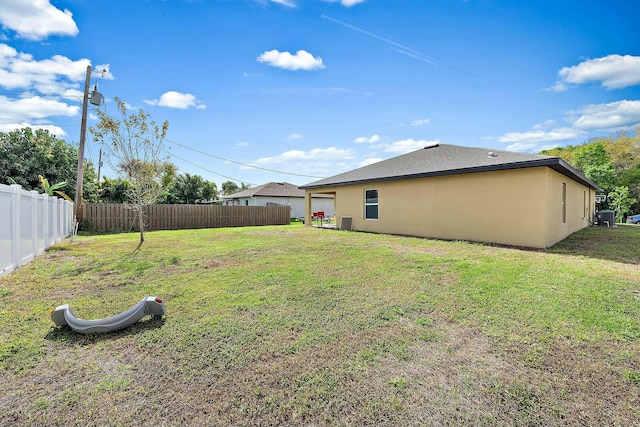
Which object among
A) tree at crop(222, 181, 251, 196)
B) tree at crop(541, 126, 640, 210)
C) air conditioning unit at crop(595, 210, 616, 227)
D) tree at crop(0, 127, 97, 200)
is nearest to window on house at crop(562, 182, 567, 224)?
air conditioning unit at crop(595, 210, 616, 227)

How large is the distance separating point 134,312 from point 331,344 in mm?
2268

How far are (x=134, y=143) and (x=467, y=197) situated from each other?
12.2 metres

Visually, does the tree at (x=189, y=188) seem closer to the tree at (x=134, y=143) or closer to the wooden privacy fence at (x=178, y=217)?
the wooden privacy fence at (x=178, y=217)

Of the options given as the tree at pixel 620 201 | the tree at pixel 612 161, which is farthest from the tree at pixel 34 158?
the tree at pixel 620 201

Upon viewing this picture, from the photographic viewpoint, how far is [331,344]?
297 cm

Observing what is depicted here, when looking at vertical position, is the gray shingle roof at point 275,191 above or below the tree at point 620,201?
above

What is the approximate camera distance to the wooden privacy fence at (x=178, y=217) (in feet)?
50.3

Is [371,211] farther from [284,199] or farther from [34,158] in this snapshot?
[34,158]

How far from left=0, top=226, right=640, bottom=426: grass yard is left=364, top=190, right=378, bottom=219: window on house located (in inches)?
337

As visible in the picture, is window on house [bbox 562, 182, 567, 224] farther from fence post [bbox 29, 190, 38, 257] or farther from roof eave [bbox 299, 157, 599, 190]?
fence post [bbox 29, 190, 38, 257]

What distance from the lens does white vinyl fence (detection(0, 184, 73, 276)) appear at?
17.7ft

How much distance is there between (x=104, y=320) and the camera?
3.26 metres

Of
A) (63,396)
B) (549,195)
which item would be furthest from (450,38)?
(63,396)

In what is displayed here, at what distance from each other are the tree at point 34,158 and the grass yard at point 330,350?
15548mm
